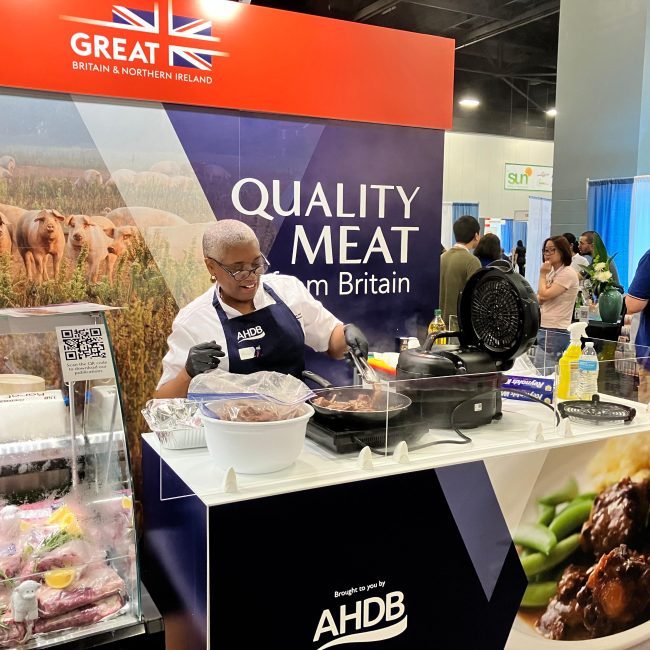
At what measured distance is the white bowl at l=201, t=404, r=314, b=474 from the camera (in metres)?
1.65

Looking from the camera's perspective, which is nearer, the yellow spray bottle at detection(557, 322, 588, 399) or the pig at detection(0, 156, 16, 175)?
the yellow spray bottle at detection(557, 322, 588, 399)

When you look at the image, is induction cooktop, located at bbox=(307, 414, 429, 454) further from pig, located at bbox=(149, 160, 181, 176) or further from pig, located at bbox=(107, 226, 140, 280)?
pig, located at bbox=(149, 160, 181, 176)

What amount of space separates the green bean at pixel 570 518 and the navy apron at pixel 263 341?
1323 mm

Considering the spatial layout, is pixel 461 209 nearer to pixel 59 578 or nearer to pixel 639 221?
pixel 639 221

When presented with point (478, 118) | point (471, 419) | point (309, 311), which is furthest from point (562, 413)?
point (478, 118)

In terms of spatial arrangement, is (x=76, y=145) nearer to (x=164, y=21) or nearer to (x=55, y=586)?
(x=164, y=21)

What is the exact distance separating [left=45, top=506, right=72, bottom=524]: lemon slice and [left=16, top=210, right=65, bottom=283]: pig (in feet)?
5.55

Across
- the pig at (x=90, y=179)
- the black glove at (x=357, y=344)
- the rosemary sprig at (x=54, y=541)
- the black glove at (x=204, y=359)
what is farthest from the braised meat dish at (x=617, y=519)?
the pig at (x=90, y=179)

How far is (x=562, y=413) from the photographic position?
2252 millimetres

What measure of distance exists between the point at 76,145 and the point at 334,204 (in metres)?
1.37

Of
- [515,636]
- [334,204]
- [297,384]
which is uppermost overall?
[334,204]

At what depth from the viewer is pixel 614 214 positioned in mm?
8969

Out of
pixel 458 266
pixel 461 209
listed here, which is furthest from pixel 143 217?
pixel 461 209

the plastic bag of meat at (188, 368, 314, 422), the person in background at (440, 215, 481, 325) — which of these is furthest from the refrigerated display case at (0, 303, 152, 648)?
the person in background at (440, 215, 481, 325)
